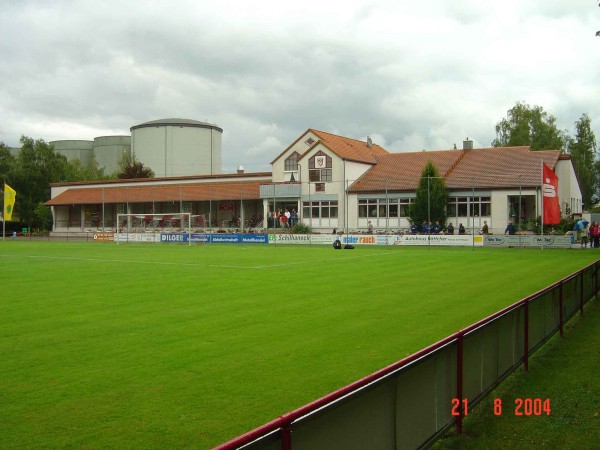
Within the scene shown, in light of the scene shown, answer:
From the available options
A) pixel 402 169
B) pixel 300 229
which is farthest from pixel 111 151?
pixel 402 169

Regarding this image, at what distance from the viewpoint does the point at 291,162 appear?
203ft

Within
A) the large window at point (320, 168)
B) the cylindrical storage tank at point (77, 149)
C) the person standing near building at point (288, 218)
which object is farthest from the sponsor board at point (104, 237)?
the cylindrical storage tank at point (77, 149)

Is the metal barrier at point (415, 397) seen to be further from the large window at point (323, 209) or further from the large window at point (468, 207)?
the large window at point (323, 209)

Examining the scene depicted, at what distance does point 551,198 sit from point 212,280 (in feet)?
60.9

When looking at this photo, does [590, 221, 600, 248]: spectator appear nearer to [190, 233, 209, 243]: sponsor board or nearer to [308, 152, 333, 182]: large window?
[308, 152, 333, 182]: large window

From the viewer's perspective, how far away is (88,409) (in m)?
7.03

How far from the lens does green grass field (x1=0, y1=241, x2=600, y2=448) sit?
265 inches

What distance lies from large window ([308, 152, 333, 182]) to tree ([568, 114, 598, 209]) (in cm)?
4231

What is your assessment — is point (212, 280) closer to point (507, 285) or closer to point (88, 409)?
point (507, 285)

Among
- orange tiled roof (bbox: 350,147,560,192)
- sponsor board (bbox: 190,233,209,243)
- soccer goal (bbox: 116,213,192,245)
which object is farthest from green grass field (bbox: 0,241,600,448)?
soccer goal (bbox: 116,213,192,245)

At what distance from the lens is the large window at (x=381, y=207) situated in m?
54.3

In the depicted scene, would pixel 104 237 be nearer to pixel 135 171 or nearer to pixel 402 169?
pixel 135 171

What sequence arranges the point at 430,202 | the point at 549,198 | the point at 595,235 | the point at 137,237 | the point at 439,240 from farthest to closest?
the point at 137,237
the point at 430,202
the point at 439,240
the point at 595,235
the point at 549,198

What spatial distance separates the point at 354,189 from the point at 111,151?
61429 millimetres
